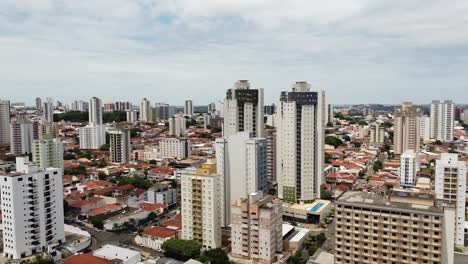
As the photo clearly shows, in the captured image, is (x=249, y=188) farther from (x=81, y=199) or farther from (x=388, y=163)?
(x=388, y=163)

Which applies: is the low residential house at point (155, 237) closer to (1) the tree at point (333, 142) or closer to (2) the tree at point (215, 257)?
(2) the tree at point (215, 257)

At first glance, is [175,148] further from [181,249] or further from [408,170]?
[181,249]

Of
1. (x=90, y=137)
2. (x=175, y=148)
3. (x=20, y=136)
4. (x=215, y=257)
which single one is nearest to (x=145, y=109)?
(x=90, y=137)

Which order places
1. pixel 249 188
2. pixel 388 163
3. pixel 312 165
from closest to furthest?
pixel 249 188 → pixel 312 165 → pixel 388 163

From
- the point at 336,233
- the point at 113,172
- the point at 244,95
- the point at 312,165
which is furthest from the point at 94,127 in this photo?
the point at 336,233

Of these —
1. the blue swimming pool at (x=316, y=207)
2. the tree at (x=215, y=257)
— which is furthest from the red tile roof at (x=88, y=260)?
the blue swimming pool at (x=316, y=207)
